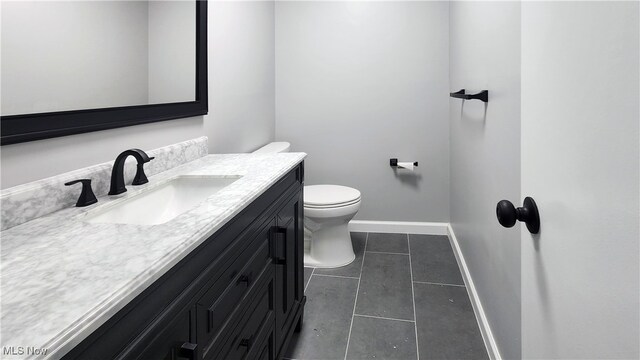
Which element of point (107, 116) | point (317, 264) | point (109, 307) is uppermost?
point (107, 116)

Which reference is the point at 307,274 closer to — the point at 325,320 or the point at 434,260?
the point at 325,320

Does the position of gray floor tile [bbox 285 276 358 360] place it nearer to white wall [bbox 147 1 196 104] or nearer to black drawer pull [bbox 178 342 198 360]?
black drawer pull [bbox 178 342 198 360]

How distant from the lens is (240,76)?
92.6 inches

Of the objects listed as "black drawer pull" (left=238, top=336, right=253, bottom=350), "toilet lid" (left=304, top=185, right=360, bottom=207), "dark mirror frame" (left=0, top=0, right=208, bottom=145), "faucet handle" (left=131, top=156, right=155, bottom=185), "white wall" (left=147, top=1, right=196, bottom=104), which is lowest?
"black drawer pull" (left=238, top=336, right=253, bottom=350)

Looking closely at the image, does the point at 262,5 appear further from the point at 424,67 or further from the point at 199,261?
the point at 199,261

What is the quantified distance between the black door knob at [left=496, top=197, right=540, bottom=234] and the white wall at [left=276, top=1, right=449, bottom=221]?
2.39 metres

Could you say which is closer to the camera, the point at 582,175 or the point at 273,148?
the point at 582,175

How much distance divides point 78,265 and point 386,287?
185 cm

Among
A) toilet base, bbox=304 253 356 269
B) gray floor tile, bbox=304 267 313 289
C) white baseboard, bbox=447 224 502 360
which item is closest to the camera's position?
white baseboard, bbox=447 224 502 360

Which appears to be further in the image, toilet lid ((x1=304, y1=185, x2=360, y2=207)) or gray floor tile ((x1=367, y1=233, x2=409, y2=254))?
gray floor tile ((x1=367, y1=233, x2=409, y2=254))

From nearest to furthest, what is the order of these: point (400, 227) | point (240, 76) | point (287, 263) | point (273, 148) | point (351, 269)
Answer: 1. point (287, 263)
2. point (240, 76)
3. point (351, 269)
4. point (273, 148)
5. point (400, 227)

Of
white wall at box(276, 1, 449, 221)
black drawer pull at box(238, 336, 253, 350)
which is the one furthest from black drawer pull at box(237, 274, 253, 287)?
white wall at box(276, 1, 449, 221)

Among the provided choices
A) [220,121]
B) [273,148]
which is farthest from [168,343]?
[273,148]

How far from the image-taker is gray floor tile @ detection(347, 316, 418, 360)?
1.62 meters
